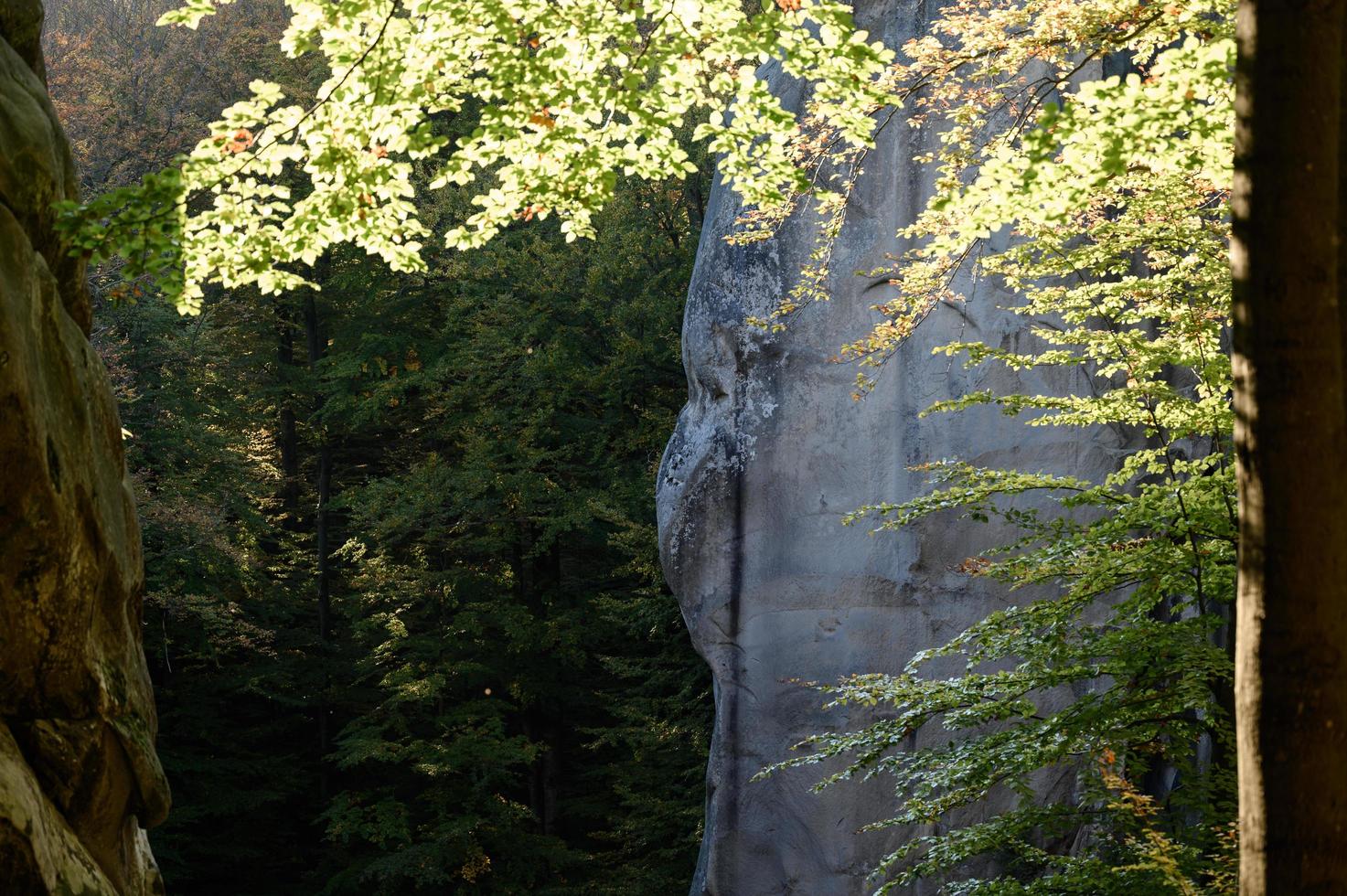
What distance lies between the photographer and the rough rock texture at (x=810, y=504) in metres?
10.9

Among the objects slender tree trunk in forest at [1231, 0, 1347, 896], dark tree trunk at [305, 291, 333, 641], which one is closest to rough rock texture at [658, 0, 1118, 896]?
dark tree trunk at [305, 291, 333, 641]

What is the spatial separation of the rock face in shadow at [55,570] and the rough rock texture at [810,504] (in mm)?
6563

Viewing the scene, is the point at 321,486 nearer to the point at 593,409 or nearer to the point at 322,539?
the point at 322,539

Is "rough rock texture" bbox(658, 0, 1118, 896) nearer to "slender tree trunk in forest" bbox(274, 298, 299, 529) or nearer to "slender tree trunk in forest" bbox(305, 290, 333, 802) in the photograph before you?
"slender tree trunk in forest" bbox(305, 290, 333, 802)

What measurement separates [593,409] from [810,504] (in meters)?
5.10

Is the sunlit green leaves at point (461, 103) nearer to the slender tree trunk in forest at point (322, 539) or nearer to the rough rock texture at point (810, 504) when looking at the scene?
the rough rock texture at point (810, 504)

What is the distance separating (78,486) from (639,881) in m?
9.66

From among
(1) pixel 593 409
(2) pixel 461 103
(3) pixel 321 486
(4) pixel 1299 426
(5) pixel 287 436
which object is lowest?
(4) pixel 1299 426

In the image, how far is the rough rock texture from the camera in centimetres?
1091

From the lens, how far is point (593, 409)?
52.0 feet

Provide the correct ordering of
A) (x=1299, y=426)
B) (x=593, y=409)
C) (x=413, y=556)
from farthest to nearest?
(x=413, y=556)
(x=593, y=409)
(x=1299, y=426)

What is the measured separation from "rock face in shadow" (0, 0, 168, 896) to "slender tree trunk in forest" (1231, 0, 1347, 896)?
129 inches

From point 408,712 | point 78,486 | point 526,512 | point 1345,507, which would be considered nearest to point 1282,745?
point 1345,507

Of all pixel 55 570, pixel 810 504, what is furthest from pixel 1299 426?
pixel 810 504
